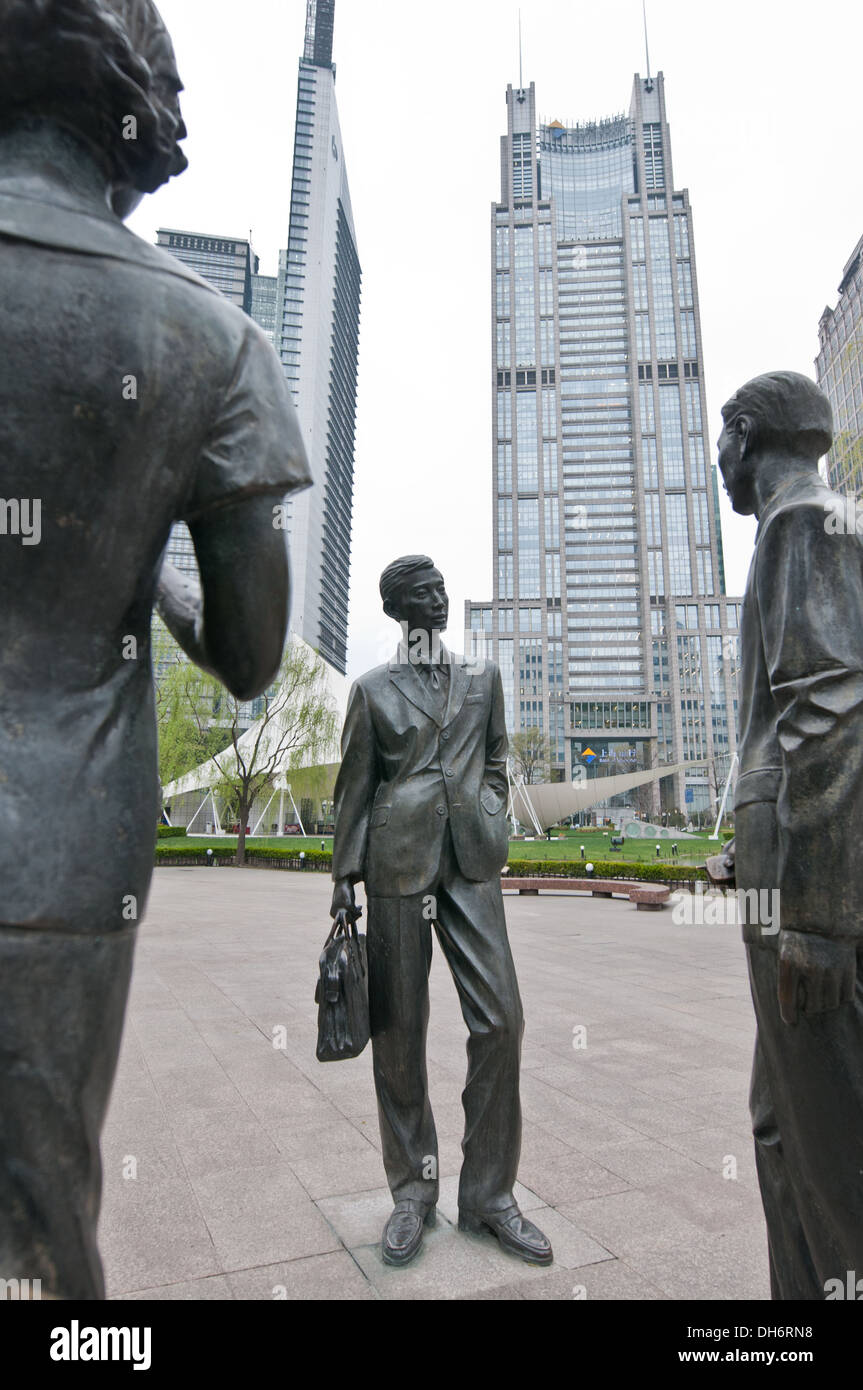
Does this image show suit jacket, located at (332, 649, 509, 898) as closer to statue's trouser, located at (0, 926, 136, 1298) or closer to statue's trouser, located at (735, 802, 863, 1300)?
statue's trouser, located at (735, 802, 863, 1300)

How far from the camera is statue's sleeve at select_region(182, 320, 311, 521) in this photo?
3.89ft

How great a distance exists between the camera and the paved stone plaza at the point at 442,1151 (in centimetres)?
266

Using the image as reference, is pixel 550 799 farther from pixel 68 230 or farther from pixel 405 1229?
pixel 68 230

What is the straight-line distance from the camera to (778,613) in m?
1.83

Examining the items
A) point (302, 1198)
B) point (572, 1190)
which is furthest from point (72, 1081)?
point (572, 1190)

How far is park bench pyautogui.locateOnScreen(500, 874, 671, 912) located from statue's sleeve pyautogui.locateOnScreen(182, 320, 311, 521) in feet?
49.5

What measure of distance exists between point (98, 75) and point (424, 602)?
2.20 metres

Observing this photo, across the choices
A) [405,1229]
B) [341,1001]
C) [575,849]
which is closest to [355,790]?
[341,1001]

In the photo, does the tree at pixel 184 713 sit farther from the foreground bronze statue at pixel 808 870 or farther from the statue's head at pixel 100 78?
the statue's head at pixel 100 78

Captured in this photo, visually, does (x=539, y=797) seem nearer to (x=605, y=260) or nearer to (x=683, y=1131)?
(x=683, y=1131)

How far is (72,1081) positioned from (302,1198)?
2.66 metres

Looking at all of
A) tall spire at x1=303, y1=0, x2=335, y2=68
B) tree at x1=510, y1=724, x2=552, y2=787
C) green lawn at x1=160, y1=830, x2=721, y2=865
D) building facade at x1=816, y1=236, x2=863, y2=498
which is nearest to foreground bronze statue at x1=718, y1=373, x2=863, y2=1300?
Answer: green lawn at x1=160, y1=830, x2=721, y2=865

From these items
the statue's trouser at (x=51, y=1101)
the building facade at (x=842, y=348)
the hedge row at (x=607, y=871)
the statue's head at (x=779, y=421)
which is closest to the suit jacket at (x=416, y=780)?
the statue's head at (x=779, y=421)

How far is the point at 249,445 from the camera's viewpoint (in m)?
1.20
